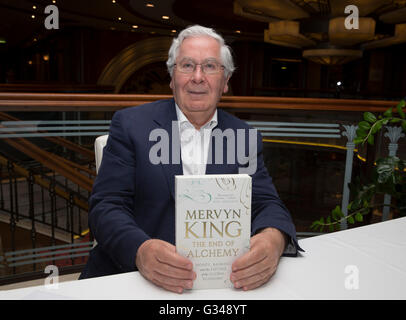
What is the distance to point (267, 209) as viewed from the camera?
3.92ft

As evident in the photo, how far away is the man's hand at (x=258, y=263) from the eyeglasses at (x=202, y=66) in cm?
69

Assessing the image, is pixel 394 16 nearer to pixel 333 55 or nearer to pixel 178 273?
pixel 333 55

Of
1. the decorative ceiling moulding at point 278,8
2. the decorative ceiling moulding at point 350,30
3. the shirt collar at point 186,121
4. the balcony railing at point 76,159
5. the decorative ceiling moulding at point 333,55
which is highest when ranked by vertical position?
the decorative ceiling moulding at point 278,8

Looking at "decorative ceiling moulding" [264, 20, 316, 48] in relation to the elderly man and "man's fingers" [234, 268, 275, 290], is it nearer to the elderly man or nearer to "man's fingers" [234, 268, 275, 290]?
the elderly man

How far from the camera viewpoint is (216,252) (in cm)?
80

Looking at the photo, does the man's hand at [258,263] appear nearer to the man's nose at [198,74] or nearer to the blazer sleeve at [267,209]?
the blazer sleeve at [267,209]

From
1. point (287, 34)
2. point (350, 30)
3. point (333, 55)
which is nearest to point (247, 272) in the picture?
point (350, 30)

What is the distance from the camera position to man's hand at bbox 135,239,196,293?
0.80 meters

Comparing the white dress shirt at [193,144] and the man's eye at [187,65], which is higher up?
the man's eye at [187,65]

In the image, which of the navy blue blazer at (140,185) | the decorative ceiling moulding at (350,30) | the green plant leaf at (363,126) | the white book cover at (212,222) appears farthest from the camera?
the decorative ceiling moulding at (350,30)

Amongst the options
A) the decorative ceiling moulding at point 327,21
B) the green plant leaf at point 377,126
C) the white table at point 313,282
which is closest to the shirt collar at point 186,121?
the white table at point 313,282

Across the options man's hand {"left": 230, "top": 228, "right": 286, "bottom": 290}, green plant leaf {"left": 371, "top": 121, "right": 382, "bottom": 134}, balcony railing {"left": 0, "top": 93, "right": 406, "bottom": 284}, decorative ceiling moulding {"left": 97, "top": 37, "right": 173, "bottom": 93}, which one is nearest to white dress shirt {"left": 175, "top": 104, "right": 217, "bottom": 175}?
man's hand {"left": 230, "top": 228, "right": 286, "bottom": 290}

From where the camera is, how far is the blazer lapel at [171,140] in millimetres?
1279
